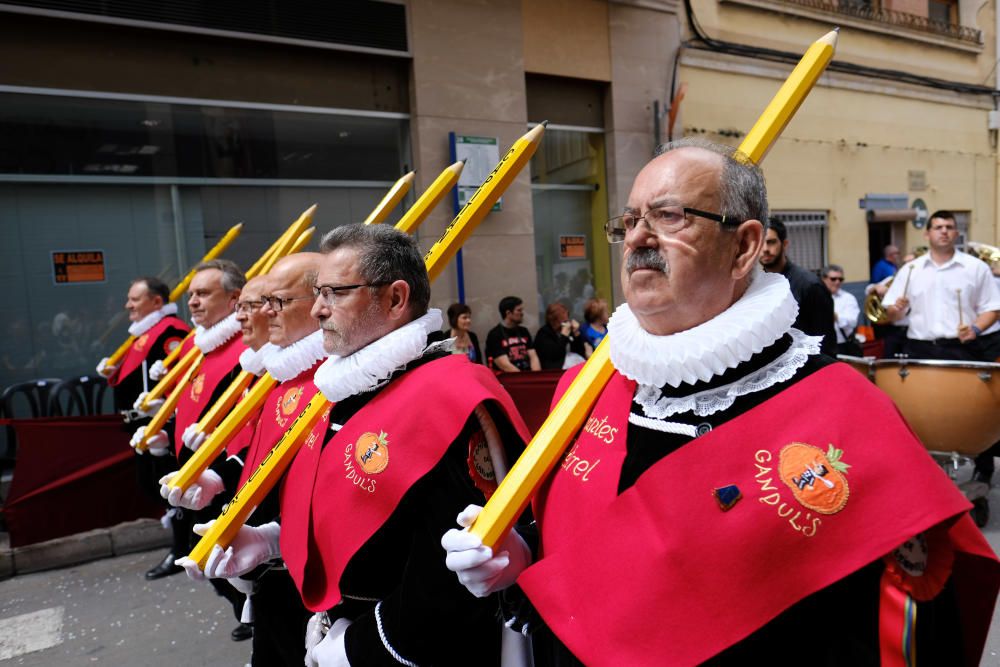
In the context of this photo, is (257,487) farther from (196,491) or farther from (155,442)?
(155,442)

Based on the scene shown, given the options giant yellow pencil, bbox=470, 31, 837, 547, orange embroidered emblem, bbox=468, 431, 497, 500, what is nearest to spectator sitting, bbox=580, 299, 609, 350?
orange embroidered emblem, bbox=468, 431, 497, 500

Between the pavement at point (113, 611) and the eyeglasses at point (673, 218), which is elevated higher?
the eyeglasses at point (673, 218)

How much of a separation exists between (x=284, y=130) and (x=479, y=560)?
739 cm

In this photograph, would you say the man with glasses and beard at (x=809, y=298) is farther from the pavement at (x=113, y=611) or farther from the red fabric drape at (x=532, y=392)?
the pavement at (x=113, y=611)

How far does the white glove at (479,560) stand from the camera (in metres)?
1.36

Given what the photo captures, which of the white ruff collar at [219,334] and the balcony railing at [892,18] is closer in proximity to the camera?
the white ruff collar at [219,334]

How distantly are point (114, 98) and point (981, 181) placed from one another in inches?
641

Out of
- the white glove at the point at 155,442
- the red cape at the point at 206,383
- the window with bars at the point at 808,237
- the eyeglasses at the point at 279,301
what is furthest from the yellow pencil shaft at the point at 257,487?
the window with bars at the point at 808,237

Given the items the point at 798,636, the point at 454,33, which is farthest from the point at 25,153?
the point at 798,636

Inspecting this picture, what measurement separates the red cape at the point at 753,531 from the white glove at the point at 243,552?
Result: 41.1 inches

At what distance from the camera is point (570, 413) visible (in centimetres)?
155

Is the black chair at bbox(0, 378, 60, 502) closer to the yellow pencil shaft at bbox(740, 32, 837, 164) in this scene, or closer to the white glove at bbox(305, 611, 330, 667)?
the white glove at bbox(305, 611, 330, 667)

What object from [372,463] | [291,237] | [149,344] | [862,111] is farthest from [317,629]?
[862,111]

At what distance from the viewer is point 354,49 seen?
7930mm
